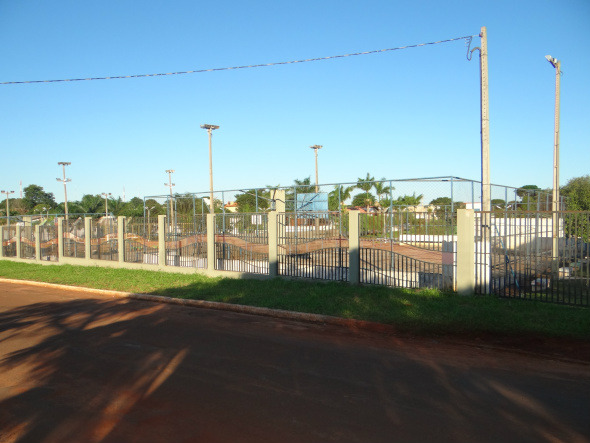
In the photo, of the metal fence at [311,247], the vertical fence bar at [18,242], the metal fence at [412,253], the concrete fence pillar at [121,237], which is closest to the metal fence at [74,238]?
the concrete fence pillar at [121,237]

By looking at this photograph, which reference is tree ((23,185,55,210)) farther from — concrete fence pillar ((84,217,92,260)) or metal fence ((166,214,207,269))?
metal fence ((166,214,207,269))

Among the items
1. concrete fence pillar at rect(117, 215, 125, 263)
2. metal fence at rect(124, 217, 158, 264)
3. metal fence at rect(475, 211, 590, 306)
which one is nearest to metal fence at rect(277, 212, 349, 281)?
metal fence at rect(475, 211, 590, 306)

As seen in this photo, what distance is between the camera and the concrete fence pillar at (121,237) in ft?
64.2

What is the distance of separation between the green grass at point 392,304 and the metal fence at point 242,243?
80 cm

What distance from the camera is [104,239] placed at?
20.9 m

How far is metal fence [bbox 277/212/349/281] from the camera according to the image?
13.0m

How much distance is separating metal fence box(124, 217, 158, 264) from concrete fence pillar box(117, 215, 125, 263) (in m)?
0.12

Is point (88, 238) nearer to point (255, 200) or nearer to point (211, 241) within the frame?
point (211, 241)

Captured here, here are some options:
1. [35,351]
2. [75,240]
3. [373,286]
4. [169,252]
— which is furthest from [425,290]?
[75,240]

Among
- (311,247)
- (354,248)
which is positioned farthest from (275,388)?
(311,247)

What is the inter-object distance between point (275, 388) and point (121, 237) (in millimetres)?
15796

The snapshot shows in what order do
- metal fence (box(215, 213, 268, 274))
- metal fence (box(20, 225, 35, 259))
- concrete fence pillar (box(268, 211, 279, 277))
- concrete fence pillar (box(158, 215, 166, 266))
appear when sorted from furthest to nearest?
metal fence (box(20, 225, 35, 259)) < concrete fence pillar (box(158, 215, 166, 266)) < metal fence (box(215, 213, 268, 274)) < concrete fence pillar (box(268, 211, 279, 277))

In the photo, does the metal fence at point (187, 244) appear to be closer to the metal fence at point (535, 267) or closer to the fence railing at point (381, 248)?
the fence railing at point (381, 248)

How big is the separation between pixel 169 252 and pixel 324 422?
14.4 metres
